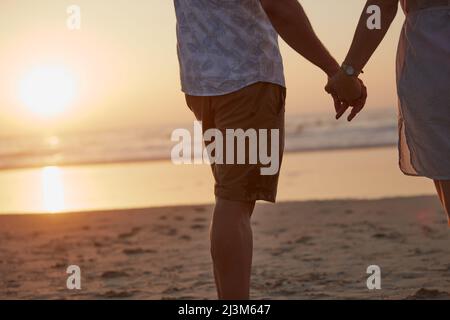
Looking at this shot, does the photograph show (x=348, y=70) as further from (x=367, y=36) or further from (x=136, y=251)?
(x=136, y=251)

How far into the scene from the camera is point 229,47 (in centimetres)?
312

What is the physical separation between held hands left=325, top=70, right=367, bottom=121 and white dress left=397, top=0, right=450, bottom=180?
24 centimetres

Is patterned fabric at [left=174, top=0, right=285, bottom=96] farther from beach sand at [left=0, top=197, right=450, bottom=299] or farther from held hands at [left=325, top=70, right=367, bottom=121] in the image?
beach sand at [left=0, top=197, right=450, bottom=299]

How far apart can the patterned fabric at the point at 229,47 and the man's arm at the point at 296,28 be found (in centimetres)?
7

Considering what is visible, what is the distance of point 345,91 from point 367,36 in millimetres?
232

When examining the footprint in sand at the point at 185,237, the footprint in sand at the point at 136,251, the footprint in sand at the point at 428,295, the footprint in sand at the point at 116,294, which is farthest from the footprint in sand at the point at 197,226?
the footprint in sand at the point at 428,295

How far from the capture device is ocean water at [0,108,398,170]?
70.4ft

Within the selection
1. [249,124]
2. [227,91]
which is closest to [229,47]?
[227,91]

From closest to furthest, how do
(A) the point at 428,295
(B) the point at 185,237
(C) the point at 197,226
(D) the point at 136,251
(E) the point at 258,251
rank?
(A) the point at 428,295 → (E) the point at 258,251 → (D) the point at 136,251 → (B) the point at 185,237 → (C) the point at 197,226

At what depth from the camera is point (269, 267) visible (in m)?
5.68

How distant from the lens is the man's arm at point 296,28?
3.07m
